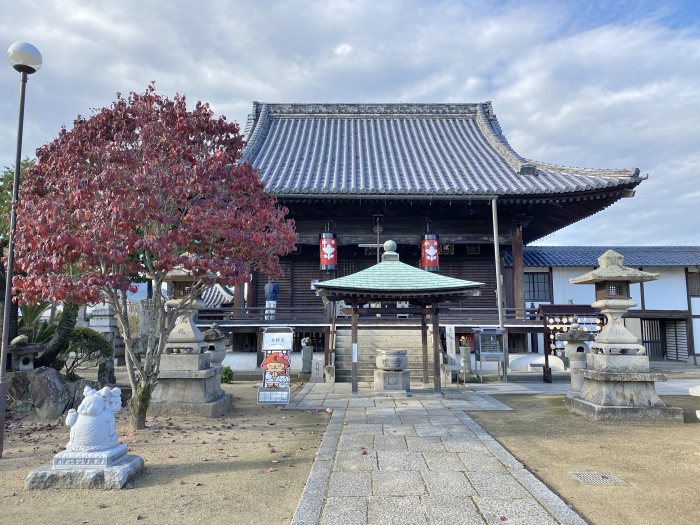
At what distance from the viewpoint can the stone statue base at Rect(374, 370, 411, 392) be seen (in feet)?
37.2

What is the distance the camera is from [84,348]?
1158cm

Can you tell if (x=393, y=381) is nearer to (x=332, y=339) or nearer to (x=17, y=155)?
(x=332, y=339)

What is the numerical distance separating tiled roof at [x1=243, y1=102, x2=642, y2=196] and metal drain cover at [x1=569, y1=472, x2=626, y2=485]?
1154 centimetres

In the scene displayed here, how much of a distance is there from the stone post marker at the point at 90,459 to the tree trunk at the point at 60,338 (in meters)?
6.13

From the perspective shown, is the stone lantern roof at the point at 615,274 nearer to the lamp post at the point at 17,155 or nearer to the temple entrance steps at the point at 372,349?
the temple entrance steps at the point at 372,349

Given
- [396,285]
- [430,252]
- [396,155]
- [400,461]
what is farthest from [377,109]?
[400,461]

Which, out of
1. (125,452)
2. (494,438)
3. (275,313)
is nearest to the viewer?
(125,452)

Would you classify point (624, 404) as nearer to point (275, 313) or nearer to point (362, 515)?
point (362, 515)

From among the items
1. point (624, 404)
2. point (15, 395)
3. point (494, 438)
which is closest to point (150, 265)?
point (15, 395)

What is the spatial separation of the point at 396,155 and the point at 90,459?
17537 mm

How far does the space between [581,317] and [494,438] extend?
8.67 meters

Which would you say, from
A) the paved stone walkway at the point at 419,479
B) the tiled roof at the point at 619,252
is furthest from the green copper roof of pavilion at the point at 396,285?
the tiled roof at the point at 619,252

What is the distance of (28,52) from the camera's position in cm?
638

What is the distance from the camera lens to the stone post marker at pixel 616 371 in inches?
323
